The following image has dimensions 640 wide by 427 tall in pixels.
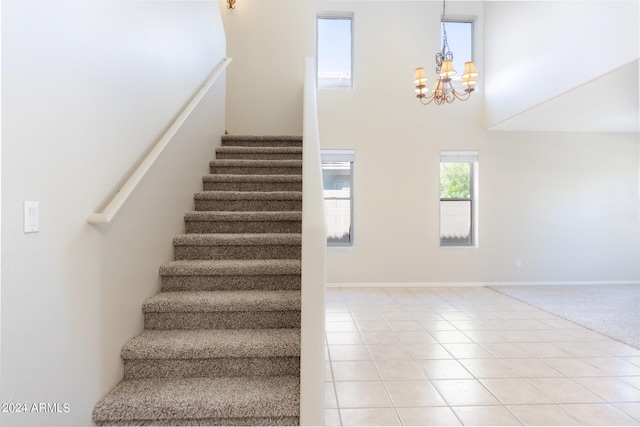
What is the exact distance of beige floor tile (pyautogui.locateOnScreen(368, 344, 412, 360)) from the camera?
9.97 feet

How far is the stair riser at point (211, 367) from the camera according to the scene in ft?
6.07

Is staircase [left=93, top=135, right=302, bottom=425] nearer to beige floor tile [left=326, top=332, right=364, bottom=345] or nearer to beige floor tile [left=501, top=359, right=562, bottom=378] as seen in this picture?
beige floor tile [left=326, top=332, right=364, bottom=345]

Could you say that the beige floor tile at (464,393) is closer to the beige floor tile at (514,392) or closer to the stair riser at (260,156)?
the beige floor tile at (514,392)

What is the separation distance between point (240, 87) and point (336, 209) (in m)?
2.38

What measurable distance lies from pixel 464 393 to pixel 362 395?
2.32 feet

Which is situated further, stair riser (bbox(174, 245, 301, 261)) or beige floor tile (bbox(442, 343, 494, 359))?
beige floor tile (bbox(442, 343, 494, 359))

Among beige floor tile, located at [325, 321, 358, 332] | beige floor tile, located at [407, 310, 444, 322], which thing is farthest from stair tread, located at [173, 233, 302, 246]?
beige floor tile, located at [407, 310, 444, 322]

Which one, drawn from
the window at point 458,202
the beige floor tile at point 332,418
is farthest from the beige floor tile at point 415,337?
the window at point 458,202

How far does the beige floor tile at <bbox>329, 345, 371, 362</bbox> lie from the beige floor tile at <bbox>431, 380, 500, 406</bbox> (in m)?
0.66

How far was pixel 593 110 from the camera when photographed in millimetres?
4531

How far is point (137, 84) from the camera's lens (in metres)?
2.02

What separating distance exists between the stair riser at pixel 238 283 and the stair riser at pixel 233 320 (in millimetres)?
255

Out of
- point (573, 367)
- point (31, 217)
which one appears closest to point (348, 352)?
point (573, 367)

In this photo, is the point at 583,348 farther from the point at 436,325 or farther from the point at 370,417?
the point at 370,417
